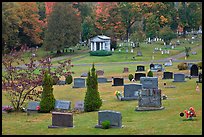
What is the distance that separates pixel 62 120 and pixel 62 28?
6646 centimetres

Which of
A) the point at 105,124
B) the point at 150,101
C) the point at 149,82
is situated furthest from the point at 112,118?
the point at 149,82

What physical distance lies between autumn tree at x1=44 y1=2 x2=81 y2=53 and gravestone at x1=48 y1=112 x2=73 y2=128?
210ft

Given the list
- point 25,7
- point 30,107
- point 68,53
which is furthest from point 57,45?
point 30,107

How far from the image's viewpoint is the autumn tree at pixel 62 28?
283 feet

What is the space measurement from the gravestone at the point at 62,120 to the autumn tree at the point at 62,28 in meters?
63.9

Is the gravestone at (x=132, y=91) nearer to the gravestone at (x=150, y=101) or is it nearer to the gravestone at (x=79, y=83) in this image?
the gravestone at (x=150, y=101)

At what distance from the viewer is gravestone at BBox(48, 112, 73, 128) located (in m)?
22.2

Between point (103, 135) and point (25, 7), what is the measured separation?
78.4 metres

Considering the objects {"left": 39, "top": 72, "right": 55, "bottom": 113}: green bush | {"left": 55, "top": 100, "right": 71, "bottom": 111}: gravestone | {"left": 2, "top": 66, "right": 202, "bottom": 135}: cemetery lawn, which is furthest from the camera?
{"left": 55, "top": 100, "right": 71, "bottom": 111}: gravestone

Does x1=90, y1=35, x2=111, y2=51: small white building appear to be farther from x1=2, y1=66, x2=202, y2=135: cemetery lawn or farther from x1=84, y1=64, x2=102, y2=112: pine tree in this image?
x1=84, y1=64, x2=102, y2=112: pine tree

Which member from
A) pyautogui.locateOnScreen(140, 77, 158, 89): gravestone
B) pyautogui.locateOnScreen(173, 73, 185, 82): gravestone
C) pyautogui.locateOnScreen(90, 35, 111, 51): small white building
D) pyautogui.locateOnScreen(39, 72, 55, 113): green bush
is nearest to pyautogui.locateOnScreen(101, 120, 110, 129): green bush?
pyautogui.locateOnScreen(39, 72, 55, 113): green bush

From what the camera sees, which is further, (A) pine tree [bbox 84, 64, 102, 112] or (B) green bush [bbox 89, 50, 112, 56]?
(B) green bush [bbox 89, 50, 112, 56]

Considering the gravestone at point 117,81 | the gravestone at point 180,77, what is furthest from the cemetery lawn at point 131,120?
the gravestone at point 117,81

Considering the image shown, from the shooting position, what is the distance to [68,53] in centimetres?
9006
